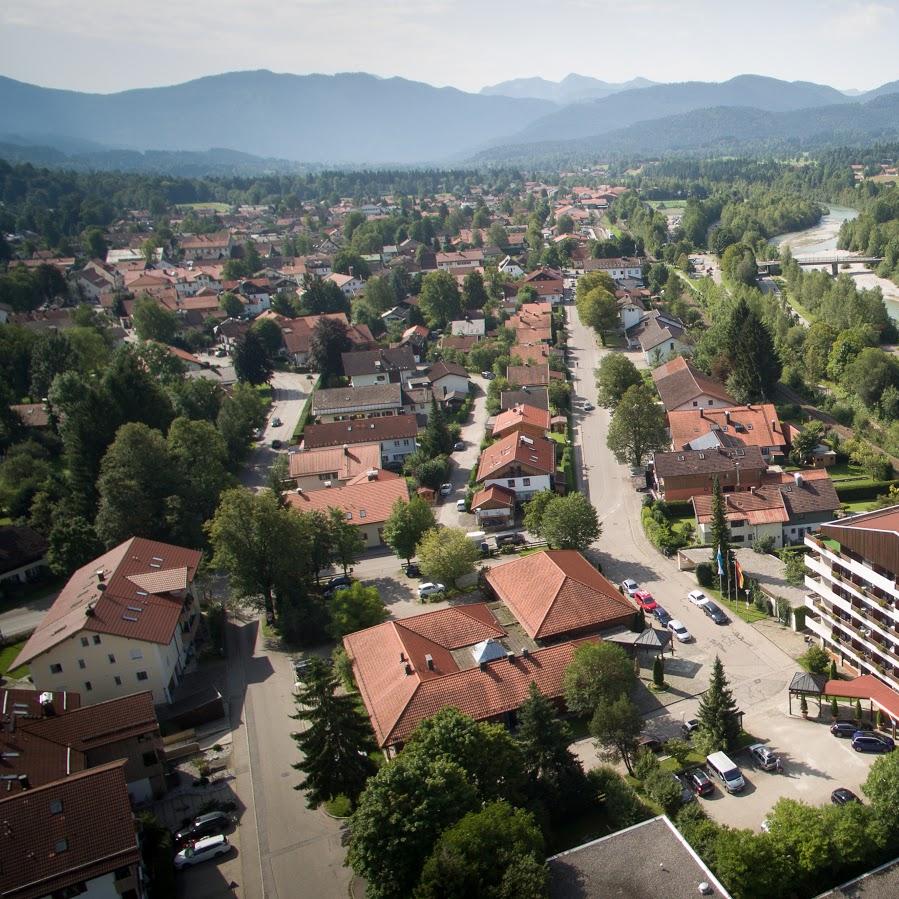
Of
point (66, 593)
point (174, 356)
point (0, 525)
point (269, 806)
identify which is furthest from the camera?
point (174, 356)

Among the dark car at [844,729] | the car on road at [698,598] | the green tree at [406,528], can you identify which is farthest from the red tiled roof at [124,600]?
the dark car at [844,729]

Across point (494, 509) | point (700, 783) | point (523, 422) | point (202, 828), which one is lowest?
point (202, 828)

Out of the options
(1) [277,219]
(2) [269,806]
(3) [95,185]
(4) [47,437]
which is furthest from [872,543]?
(3) [95,185]

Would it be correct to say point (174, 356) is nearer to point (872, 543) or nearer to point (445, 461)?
point (445, 461)

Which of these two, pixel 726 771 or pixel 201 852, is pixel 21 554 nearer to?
pixel 201 852

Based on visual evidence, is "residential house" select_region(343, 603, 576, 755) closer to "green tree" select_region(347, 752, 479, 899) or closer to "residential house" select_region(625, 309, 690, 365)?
"green tree" select_region(347, 752, 479, 899)

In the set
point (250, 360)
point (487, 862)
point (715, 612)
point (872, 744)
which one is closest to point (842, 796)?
point (872, 744)

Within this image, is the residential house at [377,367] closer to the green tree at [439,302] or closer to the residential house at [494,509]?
the green tree at [439,302]
